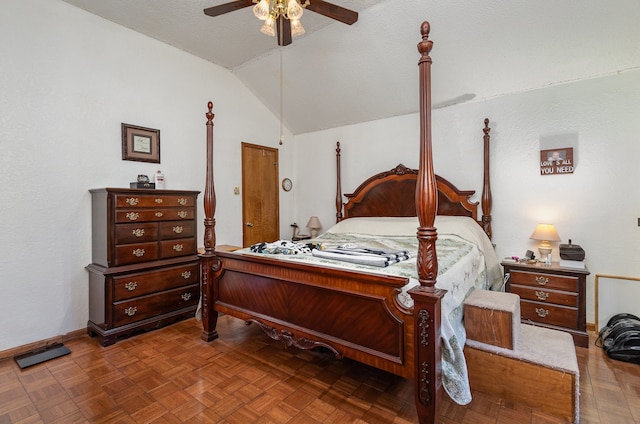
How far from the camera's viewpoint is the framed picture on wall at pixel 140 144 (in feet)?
10.5

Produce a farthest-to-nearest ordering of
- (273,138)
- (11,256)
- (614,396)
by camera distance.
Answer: (273,138)
(11,256)
(614,396)

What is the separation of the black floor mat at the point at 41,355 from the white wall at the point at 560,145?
405 cm

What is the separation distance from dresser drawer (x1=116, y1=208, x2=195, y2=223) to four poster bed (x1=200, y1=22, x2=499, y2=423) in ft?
2.09

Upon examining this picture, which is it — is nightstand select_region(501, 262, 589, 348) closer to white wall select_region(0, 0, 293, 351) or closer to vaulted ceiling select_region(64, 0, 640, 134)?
vaulted ceiling select_region(64, 0, 640, 134)

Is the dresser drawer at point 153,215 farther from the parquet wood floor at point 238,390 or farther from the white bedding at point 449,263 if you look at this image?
the parquet wood floor at point 238,390

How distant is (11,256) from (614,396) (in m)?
4.52

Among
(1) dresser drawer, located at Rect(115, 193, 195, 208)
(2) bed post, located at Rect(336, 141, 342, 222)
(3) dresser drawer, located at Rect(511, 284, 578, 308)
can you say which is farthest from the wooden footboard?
(2) bed post, located at Rect(336, 141, 342, 222)

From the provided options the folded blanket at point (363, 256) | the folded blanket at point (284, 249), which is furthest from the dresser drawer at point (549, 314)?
the folded blanket at point (284, 249)

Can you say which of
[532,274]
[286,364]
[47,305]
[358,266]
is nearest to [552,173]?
[532,274]

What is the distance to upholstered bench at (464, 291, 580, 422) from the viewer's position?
5.65 ft

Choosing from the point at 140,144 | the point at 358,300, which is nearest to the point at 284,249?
the point at 358,300

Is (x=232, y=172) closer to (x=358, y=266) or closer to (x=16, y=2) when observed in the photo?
(x=16, y=2)

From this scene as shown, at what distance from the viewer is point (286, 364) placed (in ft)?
7.64

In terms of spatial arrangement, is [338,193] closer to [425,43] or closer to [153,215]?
[153,215]
